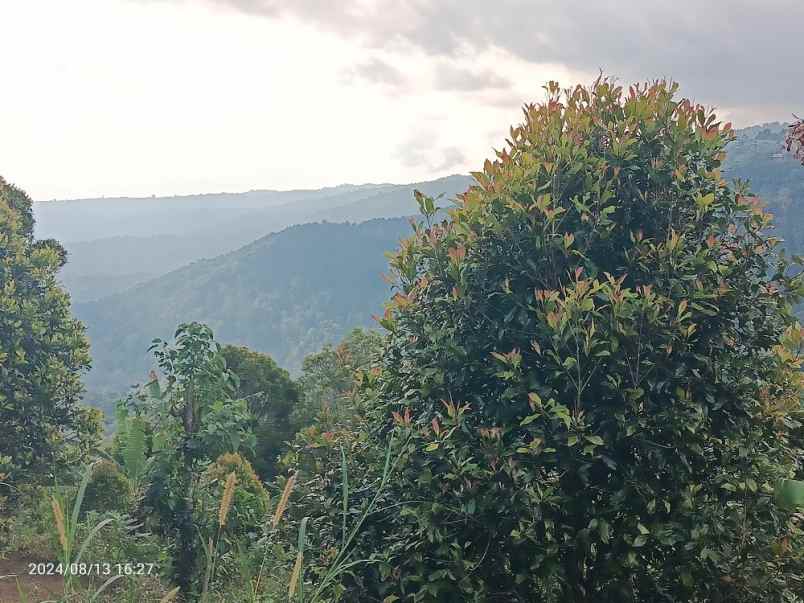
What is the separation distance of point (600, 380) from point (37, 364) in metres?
9.94

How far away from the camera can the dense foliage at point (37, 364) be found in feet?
37.2

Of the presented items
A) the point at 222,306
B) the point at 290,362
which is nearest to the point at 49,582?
the point at 290,362

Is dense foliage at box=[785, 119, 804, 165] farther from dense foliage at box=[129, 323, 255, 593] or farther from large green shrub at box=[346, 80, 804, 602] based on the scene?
dense foliage at box=[129, 323, 255, 593]

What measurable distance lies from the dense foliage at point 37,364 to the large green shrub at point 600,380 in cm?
818

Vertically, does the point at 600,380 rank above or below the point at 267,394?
above

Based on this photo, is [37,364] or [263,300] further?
[263,300]

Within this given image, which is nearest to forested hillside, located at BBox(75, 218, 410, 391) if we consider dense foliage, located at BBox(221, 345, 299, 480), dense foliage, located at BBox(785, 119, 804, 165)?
dense foliage, located at BBox(221, 345, 299, 480)

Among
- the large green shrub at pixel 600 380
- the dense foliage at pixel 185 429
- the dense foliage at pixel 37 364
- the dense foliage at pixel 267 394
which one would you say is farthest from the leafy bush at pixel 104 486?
the large green shrub at pixel 600 380

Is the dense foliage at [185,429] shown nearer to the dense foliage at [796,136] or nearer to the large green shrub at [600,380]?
the large green shrub at [600,380]

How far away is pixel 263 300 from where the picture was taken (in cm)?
17188

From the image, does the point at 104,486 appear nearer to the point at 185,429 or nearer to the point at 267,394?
the point at 185,429

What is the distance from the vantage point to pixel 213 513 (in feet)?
25.9

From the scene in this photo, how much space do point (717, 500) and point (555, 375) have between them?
1.34 m

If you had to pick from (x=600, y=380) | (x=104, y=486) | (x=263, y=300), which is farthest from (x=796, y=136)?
(x=263, y=300)
